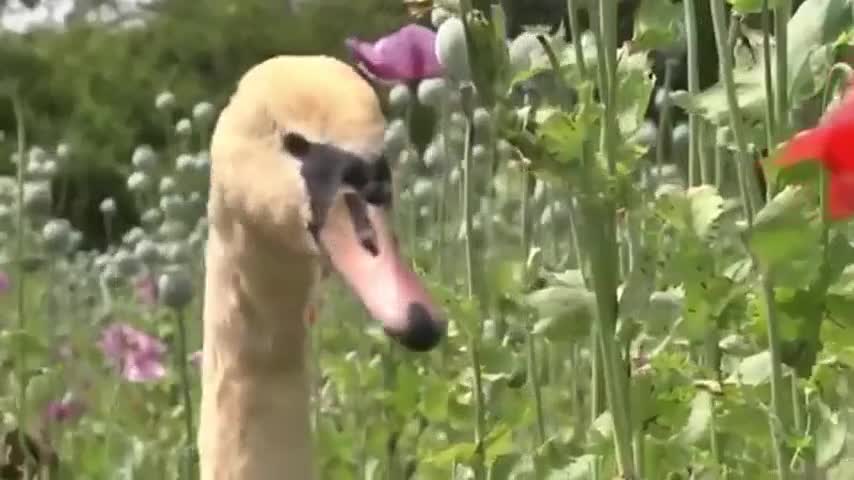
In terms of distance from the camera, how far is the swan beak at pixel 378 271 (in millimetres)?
978

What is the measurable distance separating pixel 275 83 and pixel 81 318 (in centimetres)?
306

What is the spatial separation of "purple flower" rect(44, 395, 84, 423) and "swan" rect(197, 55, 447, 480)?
3.26 ft

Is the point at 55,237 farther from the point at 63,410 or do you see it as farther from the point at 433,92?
the point at 433,92

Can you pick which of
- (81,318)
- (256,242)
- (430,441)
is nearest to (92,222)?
(81,318)

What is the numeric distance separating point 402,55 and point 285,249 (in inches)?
17.7

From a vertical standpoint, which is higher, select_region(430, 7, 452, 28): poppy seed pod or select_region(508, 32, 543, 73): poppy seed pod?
select_region(430, 7, 452, 28): poppy seed pod

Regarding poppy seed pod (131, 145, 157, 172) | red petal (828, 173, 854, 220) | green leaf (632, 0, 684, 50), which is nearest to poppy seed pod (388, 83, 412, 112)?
poppy seed pod (131, 145, 157, 172)

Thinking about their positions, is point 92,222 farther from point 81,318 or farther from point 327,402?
point 327,402

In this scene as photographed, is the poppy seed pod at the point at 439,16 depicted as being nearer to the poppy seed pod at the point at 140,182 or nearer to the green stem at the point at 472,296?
the green stem at the point at 472,296

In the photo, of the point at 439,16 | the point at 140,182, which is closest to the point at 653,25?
the point at 439,16

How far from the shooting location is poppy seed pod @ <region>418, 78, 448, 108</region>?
2.19m

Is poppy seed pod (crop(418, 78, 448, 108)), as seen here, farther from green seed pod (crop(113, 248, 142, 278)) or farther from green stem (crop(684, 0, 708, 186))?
green seed pod (crop(113, 248, 142, 278))

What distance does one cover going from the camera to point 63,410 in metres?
2.52

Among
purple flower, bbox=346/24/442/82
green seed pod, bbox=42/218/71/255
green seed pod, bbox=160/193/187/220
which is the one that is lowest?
green seed pod, bbox=42/218/71/255
